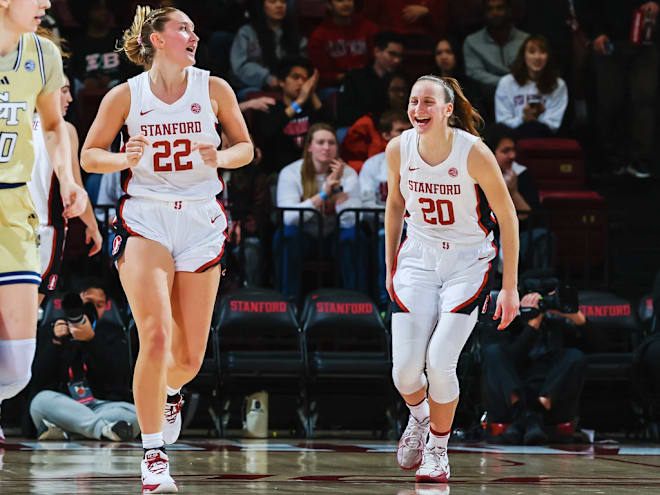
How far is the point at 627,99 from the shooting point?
11648mm

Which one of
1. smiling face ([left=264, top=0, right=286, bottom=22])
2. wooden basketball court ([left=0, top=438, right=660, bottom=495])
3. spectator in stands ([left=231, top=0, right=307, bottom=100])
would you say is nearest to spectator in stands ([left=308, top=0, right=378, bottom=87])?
spectator in stands ([left=231, top=0, right=307, bottom=100])

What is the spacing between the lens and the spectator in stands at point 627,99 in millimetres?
11438

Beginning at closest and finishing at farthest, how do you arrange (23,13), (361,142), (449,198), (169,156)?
(23,13), (169,156), (449,198), (361,142)

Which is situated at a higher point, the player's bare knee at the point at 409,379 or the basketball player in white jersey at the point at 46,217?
the basketball player in white jersey at the point at 46,217

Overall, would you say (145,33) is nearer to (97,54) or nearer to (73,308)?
(73,308)

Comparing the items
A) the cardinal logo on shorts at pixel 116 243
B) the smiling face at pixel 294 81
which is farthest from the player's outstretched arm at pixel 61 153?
the smiling face at pixel 294 81

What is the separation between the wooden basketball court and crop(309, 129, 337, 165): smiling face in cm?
257

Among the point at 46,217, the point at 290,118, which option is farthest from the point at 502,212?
the point at 290,118

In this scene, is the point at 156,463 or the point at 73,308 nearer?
the point at 156,463

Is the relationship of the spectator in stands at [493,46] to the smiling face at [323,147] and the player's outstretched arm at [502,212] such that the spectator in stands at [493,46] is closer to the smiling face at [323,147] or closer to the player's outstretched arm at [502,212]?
the smiling face at [323,147]

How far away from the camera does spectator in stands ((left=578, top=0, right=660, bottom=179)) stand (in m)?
11.4

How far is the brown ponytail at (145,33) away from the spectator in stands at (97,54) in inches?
209

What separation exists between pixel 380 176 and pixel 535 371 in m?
2.26

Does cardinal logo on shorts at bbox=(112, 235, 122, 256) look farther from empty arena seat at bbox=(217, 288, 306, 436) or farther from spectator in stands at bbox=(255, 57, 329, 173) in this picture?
spectator in stands at bbox=(255, 57, 329, 173)
